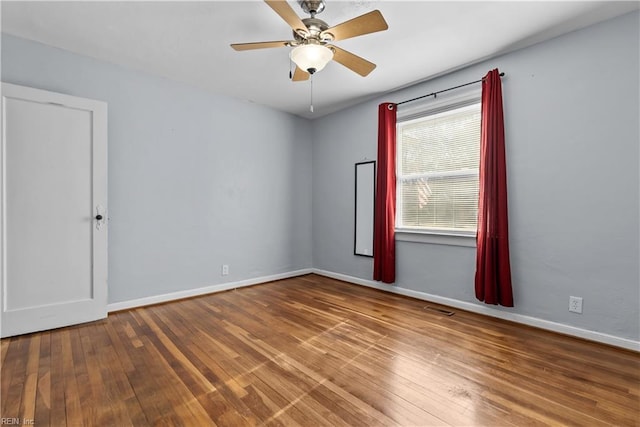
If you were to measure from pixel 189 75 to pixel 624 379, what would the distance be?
15.3 feet

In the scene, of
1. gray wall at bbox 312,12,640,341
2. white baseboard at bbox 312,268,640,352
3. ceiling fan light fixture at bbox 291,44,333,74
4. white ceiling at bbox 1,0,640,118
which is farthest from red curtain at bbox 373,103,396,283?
ceiling fan light fixture at bbox 291,44,333,74

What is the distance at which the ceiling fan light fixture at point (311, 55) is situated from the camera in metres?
2.14

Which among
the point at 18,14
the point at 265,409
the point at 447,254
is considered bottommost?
the point at 265,409

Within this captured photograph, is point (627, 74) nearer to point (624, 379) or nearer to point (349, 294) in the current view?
point (624, 379)

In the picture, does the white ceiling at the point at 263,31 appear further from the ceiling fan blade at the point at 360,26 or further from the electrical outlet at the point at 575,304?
the electrical outlet at the point at 575,304

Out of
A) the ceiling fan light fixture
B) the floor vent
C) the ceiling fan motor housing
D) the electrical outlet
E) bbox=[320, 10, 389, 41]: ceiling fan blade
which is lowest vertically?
the floor vent

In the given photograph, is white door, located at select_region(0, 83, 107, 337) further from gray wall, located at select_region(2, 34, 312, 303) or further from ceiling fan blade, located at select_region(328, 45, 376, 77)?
ceiling fan blade, located at select_region(328, 45, 376, 77)

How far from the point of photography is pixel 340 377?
1.95 metres

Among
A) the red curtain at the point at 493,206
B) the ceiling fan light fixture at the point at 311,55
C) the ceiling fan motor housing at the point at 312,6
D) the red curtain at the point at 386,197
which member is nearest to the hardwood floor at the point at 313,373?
the red curtain at the point at 493,206

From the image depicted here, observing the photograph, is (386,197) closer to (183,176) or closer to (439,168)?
(439,168)

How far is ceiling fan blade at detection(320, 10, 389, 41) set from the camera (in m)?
1.87

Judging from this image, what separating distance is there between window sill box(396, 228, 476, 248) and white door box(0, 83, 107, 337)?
132 inches

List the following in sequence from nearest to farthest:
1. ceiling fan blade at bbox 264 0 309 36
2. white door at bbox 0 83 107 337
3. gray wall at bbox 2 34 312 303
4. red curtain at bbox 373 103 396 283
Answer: ceiling fan blade at bbox 264 0 309 36 → white door at bbox 0 83 107 337 → gray wall at bbox 2 34 312 303 → red curtain at bbox 373 103 396 283

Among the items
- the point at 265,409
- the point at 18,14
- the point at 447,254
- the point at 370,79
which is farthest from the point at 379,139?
the point at 18,14
